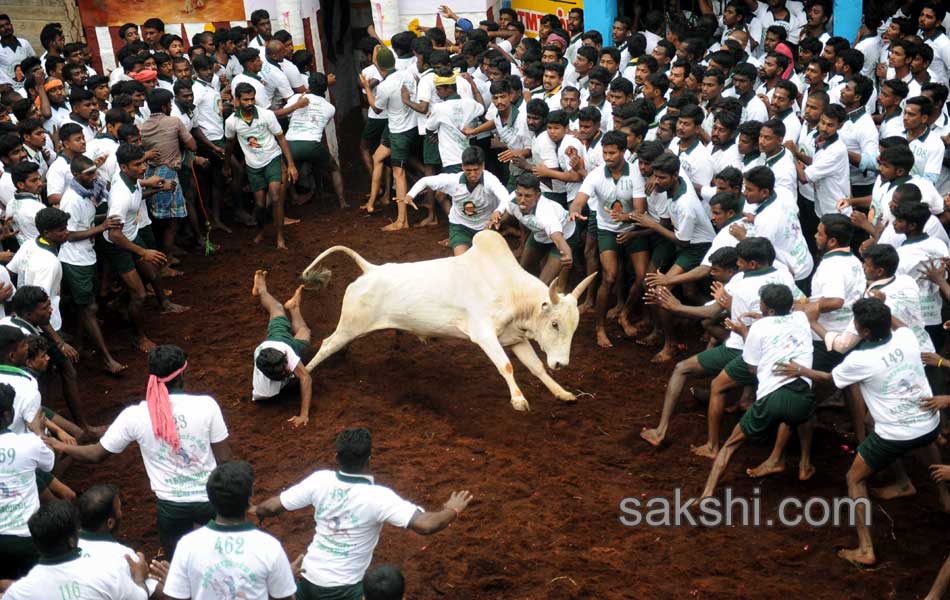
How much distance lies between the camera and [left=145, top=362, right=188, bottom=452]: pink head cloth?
18.6 feet

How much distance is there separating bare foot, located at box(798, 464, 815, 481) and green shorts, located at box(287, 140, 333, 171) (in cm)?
720

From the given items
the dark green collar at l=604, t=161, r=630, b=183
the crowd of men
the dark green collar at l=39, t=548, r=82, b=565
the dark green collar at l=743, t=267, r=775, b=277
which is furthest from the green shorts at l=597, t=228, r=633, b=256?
the dark green collar at l=39, t=548, r=82, b=565

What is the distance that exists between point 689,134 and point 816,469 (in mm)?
3360

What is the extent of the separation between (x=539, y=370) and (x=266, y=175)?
4.96 m

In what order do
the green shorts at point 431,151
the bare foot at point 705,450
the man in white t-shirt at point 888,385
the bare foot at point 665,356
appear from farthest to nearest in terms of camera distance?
1. the green shorts at point 431,151
2. the bare foot at point 665,356
3. the bare foot at point 705,450
4. the man in white t-shirt at point 888,385

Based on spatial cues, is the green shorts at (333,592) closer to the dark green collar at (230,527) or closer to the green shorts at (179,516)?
the dark green collar at (230,527)

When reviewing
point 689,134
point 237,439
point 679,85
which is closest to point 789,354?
point 689,134

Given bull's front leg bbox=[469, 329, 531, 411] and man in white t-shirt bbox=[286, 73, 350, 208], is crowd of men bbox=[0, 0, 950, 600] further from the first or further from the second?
bull's front leg bbox=[469, 329, 531, 411]

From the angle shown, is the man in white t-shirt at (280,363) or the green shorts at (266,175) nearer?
the man in white t-shirt at (280,363)

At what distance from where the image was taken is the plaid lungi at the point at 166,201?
36.3 feet

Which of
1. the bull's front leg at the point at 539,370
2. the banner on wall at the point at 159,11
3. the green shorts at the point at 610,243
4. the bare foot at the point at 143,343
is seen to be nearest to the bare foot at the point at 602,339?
the green shorts at the point at 610,243

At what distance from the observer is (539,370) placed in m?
8.25

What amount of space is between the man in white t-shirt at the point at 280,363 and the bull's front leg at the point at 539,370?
5.58 ft

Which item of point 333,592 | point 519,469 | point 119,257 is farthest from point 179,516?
point 119,257
